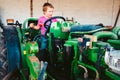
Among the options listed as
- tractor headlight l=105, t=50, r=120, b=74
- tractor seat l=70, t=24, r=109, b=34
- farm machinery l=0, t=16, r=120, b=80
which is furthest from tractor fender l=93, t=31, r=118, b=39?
tractor headlight l=105, t=50, r=120, b=74

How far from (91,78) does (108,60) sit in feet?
1.47

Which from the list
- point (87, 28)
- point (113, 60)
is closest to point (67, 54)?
point (87, 28)

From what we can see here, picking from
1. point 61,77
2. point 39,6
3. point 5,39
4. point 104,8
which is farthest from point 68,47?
point 104,8

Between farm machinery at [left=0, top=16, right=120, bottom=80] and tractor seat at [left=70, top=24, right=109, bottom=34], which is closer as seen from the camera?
farm machinery at [left=0, top=16, right=120, bottom=80]

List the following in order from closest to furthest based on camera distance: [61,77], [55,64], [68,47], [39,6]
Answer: [68,47] < [61,77] < [55,64] < [39,6]

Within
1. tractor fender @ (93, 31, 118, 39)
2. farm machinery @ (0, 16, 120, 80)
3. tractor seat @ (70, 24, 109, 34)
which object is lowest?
farm machinery @ (0, 16, 120, 80)

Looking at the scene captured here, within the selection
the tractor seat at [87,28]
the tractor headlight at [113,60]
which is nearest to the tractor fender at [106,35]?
the tractor seat at [87,28]

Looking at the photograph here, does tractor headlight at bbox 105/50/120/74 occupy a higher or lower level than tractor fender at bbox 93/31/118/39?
lower

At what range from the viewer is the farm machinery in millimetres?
1739

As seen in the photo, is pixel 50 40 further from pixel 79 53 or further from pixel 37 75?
pixel 37 75

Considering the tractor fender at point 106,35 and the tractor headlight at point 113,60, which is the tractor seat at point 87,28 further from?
the tractor headlight at point 113,60

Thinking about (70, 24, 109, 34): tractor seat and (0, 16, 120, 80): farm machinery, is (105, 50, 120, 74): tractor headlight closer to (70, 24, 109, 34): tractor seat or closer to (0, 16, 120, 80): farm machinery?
(0, 16, 120, 80): farm machinery

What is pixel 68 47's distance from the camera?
7.42 ft

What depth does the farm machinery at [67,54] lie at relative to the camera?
174 centimetres
